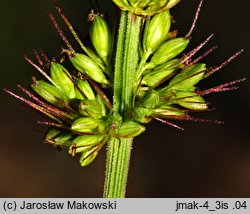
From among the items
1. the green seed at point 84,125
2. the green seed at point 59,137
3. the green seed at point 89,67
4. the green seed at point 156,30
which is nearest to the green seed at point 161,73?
the green seed at point 156,30

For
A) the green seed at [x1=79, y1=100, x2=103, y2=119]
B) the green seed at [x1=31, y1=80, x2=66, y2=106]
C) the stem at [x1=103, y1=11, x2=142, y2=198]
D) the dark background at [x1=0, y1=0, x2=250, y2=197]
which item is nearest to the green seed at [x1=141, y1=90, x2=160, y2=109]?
the stem at [x1=103, y1=11, x2=142, y2=198]

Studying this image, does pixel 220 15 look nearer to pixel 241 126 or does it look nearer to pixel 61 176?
pixel 241 126

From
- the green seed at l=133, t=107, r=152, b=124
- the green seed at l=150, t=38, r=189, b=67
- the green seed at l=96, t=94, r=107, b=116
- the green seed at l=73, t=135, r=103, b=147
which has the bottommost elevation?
the green seed at l=73, t=135, r=103, b=147

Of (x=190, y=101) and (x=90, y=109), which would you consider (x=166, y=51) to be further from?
(x=90, y=109)

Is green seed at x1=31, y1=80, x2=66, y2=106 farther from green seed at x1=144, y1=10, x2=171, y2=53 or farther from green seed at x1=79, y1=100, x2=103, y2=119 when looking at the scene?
green seed at x1=144, y1=10, x2=171, y2=53

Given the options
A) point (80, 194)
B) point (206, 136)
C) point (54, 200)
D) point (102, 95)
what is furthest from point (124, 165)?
point (206, 136)

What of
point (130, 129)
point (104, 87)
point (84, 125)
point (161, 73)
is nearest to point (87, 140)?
point (84, 125)
